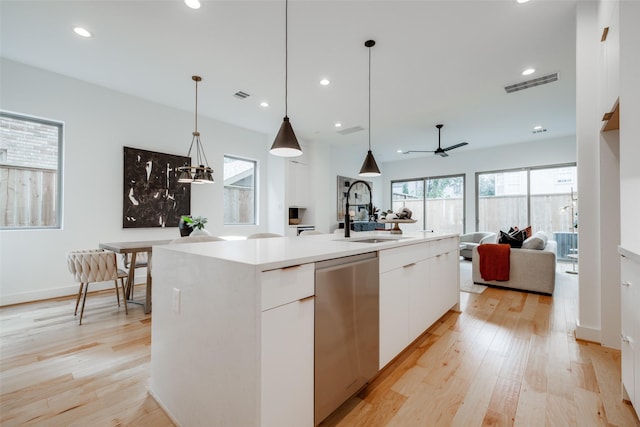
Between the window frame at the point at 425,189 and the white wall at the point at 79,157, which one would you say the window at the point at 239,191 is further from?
the window frame at the point at 425,189

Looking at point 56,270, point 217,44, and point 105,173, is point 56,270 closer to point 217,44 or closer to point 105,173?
point 105,173

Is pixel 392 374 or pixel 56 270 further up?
pixel 56 270

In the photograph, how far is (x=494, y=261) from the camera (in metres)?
4.05

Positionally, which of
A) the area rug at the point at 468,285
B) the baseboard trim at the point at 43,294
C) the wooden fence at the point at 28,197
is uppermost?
the wooden fence at the point at 28,197

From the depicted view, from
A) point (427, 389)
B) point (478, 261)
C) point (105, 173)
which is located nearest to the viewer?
point (427, 389)

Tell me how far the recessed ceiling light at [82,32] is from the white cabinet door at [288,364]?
3.46 meters

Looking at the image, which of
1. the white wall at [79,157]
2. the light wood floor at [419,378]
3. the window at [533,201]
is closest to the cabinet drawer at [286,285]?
the light wood floor at [419,378]

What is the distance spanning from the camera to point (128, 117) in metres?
4.11

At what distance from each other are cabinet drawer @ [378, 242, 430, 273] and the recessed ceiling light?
11.6ft

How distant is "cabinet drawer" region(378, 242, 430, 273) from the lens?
1.76 metres

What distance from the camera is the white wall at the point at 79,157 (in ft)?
10.8

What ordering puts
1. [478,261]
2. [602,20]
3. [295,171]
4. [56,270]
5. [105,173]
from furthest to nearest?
1. [295,171]
2. [478,261]
3. [105,173]
4. [56,270]
5. [602,20]

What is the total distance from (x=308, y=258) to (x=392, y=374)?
124 centimetres

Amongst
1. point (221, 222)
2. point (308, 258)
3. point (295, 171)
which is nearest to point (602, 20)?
point (308, 258)
